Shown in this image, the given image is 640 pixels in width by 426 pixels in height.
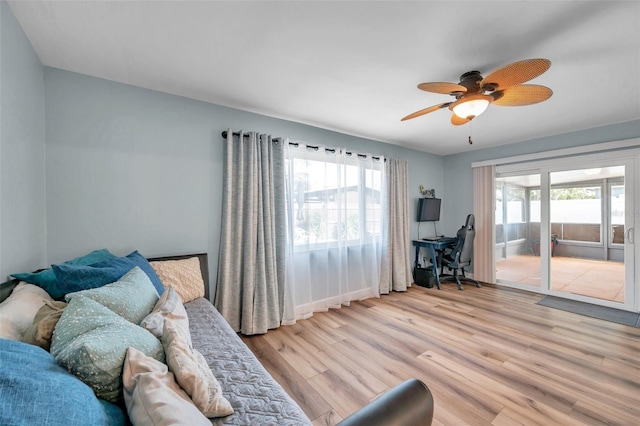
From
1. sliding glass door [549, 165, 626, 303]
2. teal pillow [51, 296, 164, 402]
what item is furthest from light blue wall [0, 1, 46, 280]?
sliding glass door [549, 165, 626, 303]

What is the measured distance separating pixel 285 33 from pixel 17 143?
1.74 metres

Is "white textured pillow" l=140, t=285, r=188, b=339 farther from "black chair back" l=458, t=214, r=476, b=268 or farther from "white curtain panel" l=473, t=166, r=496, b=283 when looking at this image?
"white curtain panel" l=473, t=166, r=496, b=283

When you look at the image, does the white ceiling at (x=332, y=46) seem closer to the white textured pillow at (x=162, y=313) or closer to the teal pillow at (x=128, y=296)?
the teal pillow at (x=128, y=296)

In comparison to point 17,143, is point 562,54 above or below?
above

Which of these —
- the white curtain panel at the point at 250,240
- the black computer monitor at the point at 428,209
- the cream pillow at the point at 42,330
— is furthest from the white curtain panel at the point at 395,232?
the cream pillow at the point at 42,330

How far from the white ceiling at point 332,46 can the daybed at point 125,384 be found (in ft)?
5.03

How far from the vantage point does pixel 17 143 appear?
150 centimetres

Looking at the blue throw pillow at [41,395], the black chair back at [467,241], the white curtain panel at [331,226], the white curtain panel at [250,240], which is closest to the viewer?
the blue throw pillow at [41,395]

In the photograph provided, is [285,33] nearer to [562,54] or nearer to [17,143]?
[17,143]

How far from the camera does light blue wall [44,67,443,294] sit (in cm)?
204

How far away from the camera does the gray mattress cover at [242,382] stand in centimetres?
99

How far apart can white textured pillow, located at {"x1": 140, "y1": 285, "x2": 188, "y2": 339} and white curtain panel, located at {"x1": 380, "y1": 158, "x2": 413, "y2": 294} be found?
328cm

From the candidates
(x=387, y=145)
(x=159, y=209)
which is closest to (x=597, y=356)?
(x=387, y=145)

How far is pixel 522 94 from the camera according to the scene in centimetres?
196
